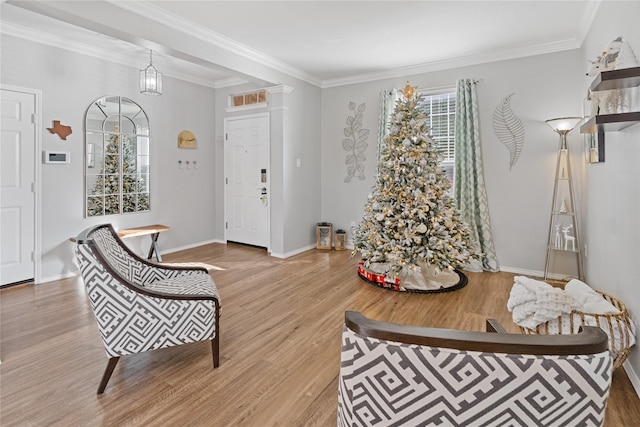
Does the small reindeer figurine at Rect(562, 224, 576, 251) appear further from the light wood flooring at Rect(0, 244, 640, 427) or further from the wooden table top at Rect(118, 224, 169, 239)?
the wooden table top at Rect(118, 224, 169, 239)

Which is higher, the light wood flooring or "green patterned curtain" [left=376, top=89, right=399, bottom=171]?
"green patterned curtain" [left=376, top=89, right=399, bottom=171]

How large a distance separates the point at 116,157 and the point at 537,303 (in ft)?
15.9

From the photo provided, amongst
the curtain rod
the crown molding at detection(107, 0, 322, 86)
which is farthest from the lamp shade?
the crown molding at detection(107, 0, 322, 86)

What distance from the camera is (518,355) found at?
0.78m

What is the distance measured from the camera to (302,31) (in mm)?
3822

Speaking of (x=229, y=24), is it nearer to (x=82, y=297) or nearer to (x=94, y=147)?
(x=94, y=147)

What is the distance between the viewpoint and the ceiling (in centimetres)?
317

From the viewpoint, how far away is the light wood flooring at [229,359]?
6.11 feet

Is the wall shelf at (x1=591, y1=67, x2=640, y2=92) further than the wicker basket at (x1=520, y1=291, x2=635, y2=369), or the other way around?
the wicker basket at (x1=520, y1=291, x2=635, y2=369)

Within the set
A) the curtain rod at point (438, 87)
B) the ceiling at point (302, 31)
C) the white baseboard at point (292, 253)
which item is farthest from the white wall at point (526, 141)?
the white baseboard at point (292, 253)

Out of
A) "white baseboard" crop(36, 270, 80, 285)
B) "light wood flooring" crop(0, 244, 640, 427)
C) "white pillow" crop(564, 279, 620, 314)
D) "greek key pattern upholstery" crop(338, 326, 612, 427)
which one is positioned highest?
"greek key pattern upholstery" crop(338, 326, 612, 427)

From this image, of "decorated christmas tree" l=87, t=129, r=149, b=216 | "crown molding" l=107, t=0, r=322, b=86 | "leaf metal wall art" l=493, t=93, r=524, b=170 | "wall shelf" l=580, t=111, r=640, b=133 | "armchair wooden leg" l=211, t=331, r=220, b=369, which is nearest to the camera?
"wall shelf" l=580, t=111, r=640, b=133

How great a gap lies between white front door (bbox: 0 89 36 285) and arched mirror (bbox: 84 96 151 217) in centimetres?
59

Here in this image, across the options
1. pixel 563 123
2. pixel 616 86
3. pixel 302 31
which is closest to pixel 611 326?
pixel 616 86
